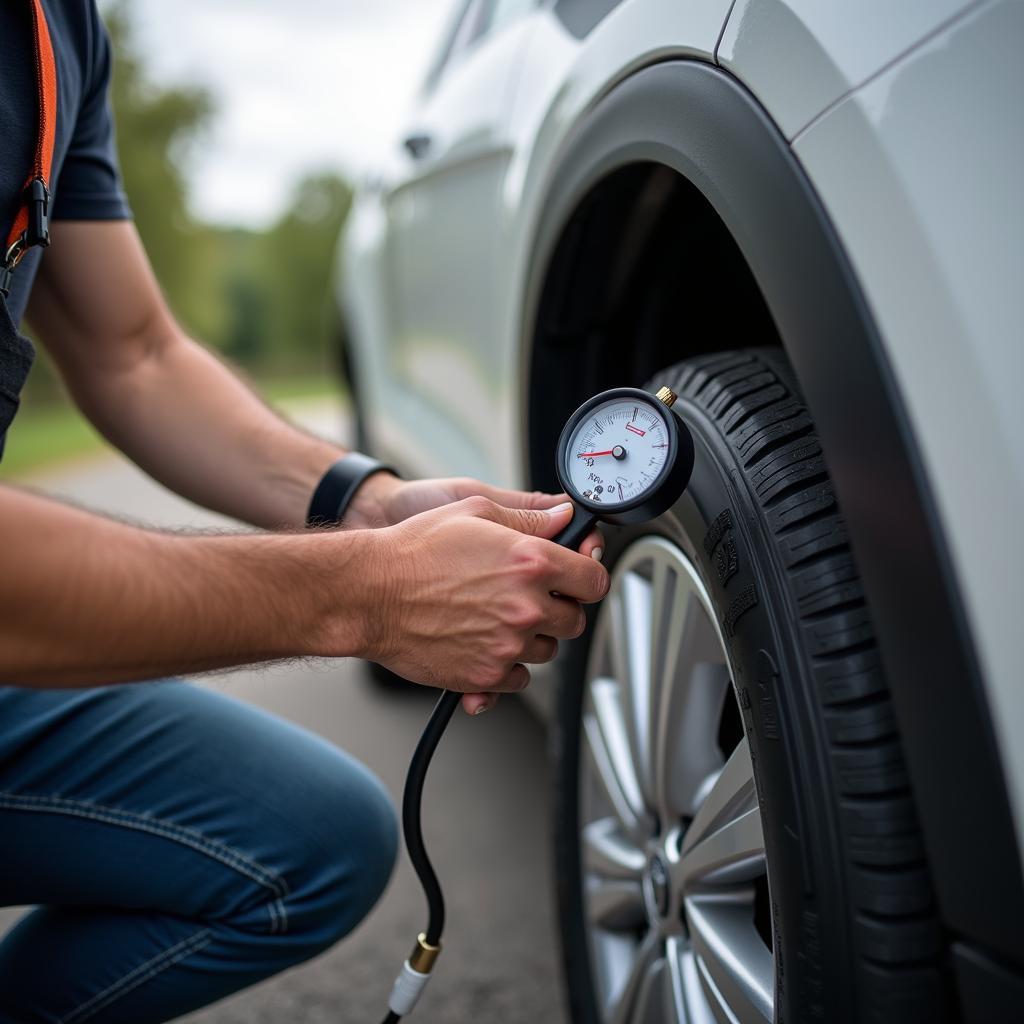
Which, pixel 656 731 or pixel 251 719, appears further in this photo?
pixel 251 719

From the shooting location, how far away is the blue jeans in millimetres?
1323

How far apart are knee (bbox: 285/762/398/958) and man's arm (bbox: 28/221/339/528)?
0.39m

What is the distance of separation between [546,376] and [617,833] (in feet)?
2.09

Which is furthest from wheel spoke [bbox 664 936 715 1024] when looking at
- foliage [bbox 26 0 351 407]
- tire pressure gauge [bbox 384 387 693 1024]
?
foliage [bbox 26 0 351 407]

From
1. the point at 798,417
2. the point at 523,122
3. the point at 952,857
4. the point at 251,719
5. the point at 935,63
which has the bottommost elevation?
the point at 952,857

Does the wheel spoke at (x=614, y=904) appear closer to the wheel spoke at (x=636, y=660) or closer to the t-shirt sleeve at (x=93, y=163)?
the wheel spoke at (x=636, y=660)

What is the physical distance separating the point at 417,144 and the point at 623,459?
157 centimetres

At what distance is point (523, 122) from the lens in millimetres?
1646

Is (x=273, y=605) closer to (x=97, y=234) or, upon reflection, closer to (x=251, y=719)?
(x=251, y=719)

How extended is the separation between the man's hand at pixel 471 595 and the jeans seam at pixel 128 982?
1.88 ft

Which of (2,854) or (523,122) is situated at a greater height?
(523,122)

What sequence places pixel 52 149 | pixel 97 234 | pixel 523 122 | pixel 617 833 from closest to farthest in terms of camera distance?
pixel 52 149
pixel 617 833
pixel 97 234
pixel 523 122

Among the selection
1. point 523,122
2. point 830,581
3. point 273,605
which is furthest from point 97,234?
point 830,581

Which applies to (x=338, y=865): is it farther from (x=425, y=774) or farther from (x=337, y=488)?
(x=337, y=488)
